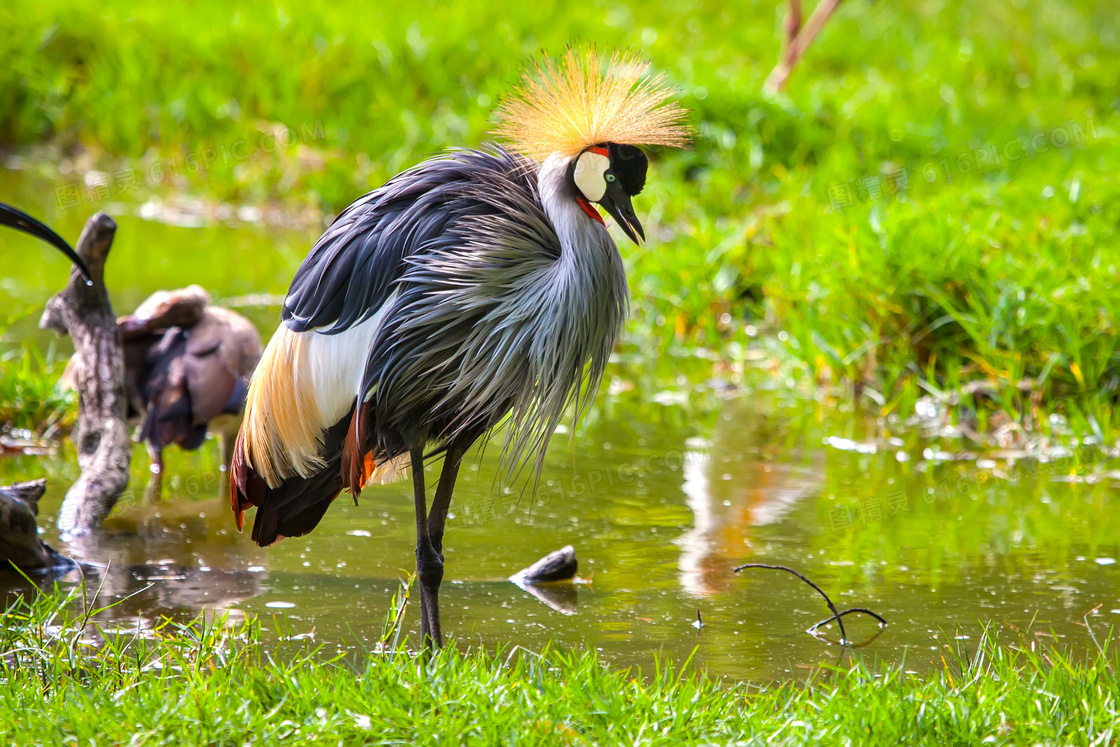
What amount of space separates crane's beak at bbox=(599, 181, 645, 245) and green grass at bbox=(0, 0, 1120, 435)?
5.14ft

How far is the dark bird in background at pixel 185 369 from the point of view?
472cm

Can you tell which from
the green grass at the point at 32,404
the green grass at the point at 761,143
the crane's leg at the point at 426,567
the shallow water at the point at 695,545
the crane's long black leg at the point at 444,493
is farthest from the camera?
the green grass at the point at 761,143

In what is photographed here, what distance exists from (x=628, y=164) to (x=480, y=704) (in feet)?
4.32

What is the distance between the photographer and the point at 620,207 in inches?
125

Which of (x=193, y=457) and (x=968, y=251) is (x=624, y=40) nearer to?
(x=968, y=251)

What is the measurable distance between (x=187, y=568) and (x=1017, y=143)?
24.5 ft

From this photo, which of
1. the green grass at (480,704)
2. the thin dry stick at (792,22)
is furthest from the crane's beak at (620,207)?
the thin dry stick at (792,22)

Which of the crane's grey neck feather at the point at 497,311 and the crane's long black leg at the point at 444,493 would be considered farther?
the crane's long black leg at the point at 444,493

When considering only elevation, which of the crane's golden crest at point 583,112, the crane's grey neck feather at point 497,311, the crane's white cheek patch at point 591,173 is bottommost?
the crane's grey neck feather at point 497,311

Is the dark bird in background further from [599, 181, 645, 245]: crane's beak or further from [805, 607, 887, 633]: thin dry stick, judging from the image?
[805, 607, 887, 633]: thin dry stick

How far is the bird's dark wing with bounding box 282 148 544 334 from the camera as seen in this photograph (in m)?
3.19

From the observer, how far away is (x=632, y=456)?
530 cm

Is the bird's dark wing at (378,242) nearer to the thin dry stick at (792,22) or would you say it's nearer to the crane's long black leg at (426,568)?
the crane's long black leg at (426,568)

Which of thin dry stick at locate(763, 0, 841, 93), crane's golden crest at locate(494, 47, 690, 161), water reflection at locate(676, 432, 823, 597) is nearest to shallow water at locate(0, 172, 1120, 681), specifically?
water reflection at locate(676, 432, 823, 597)
